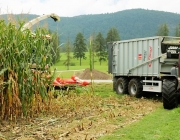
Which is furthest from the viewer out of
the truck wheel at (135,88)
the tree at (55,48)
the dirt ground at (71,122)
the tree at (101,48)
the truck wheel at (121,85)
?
the tree at (101,48)

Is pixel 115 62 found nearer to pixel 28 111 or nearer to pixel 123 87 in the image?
pixel 123 87

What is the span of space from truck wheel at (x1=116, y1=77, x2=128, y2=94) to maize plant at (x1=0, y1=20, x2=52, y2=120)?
852 centimetres

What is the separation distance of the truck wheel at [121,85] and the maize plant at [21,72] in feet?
27.9

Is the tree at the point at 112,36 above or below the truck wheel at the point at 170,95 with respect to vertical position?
above

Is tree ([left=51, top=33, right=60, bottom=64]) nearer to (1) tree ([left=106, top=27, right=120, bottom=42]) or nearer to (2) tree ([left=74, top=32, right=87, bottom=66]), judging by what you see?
(2) tree ([left=74, top=32, right=87, bottom=66])

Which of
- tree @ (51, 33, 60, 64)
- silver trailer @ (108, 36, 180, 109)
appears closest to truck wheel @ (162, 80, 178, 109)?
silver trailer @ (108, 36, 180, 109)

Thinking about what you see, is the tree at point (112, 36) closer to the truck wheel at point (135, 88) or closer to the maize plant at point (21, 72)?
the truck wheel at point (135, 88)

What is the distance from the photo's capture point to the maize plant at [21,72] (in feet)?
25.4

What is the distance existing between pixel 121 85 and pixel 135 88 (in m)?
1.44

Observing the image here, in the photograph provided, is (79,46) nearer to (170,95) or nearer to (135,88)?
(135,88)

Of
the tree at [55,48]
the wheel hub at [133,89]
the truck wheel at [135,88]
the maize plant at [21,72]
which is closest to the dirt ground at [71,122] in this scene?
the maize plant at [21,72]

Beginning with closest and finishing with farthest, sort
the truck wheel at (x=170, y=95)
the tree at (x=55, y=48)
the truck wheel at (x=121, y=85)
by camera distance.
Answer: the tree at (x=55, y=48)
the truck wheel at (x=170, y=95)
the truck wheel at (x=121, y=85)

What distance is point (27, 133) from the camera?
7.06 meters

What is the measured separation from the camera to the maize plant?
305 inches
